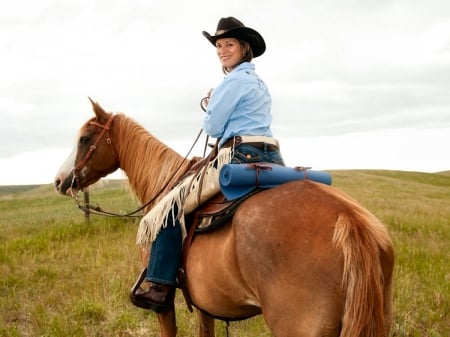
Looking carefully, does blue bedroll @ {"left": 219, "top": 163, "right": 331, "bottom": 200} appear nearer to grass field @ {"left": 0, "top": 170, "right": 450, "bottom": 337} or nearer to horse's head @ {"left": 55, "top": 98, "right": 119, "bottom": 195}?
grass field @ {"left": 0, "top": 170, "right": 450, "bottom": 337}

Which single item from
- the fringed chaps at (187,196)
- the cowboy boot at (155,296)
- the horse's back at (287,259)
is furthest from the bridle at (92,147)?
the horse's back at (287,259)

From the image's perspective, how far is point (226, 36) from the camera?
3994mm

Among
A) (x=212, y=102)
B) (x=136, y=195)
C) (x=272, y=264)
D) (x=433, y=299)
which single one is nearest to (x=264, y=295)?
(x=272, y=264)

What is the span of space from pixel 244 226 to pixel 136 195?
239 cm

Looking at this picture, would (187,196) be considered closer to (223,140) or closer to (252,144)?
(223,140)

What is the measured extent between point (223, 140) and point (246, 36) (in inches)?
37.9

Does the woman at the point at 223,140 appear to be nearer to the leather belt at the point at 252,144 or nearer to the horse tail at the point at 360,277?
the leather belt at the point at 252,144

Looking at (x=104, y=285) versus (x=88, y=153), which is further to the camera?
(x=104, y=285)

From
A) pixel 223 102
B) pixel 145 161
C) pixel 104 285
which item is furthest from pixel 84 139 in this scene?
pixel 104 285

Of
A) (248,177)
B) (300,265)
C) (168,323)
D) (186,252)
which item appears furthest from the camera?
(168,323)

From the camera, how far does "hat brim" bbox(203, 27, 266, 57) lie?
3.93 metres

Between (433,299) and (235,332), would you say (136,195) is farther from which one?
(433,299)

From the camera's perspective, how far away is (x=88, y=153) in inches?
200

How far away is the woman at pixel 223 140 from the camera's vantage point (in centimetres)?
370
